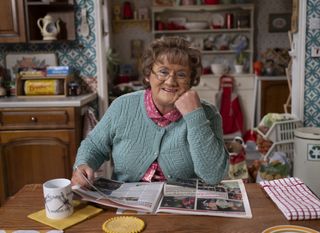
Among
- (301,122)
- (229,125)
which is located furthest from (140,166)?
(229,125)

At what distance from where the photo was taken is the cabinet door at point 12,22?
2.83 metres

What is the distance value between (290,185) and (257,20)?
4.36 meters

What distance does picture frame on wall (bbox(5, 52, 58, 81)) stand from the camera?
3.09 m

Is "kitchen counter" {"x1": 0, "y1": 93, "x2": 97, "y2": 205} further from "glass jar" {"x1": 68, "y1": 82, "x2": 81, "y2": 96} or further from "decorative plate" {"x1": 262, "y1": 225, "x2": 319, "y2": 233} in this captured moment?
"decorative plate" {"x1": 262, "y1": 225, "x2": 319, "y2": 233}

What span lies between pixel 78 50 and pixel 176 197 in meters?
2.17

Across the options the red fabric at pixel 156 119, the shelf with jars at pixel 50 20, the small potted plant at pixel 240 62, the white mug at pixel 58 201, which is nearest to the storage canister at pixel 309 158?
the red fabric at pixel 156 119

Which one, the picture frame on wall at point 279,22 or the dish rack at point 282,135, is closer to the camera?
the dish rack at point 282,135

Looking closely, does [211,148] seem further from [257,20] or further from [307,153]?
[257,20]

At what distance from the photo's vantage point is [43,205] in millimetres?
1116

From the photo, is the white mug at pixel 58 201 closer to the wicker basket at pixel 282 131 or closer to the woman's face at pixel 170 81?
the woman's face at pixel 170 81

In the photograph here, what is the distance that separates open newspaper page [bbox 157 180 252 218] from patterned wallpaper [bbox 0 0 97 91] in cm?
196

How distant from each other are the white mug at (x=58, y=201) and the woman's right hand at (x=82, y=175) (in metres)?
0.18

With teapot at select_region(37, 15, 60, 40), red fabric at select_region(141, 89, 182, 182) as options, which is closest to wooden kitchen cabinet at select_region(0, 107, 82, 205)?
teapot at select_region(37, 15, 60, 40)

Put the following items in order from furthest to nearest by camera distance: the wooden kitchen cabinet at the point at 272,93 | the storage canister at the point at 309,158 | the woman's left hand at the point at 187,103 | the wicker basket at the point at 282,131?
the wooden kitchen cabinet at the point at 272,93 < the wicker basket at the point at 282,131 < the storage canister at the point at 309,158 < the woman's left hand at the point at 187,103
